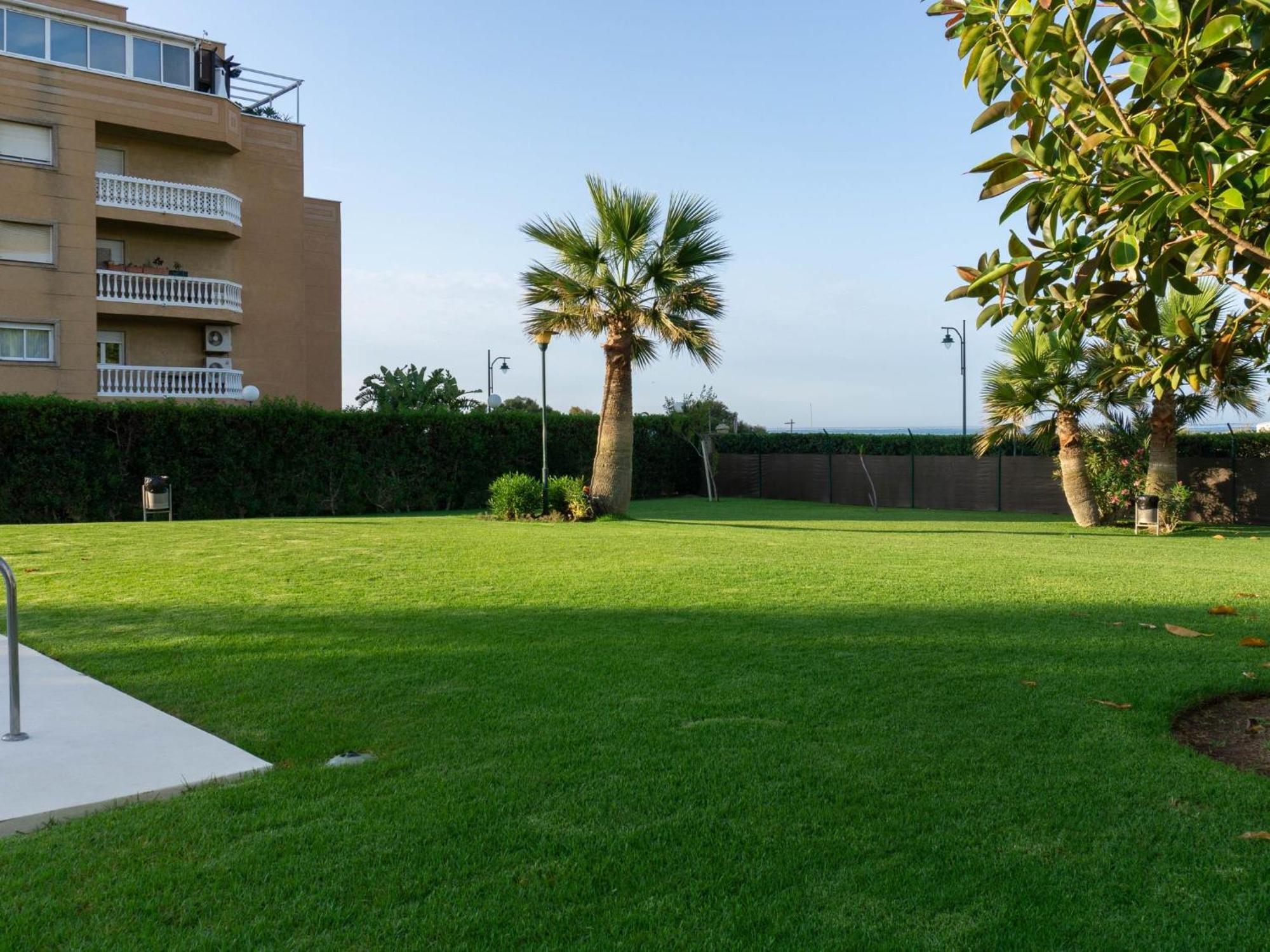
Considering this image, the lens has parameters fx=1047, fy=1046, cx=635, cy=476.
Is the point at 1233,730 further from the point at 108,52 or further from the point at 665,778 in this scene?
the point at 108,52

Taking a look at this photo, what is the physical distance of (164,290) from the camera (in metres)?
27.8

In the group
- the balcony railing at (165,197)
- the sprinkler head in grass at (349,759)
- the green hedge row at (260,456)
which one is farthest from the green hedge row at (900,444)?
the sprinkler head in grass at (349,759)

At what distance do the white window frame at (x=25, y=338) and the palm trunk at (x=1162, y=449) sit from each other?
82.7 feet

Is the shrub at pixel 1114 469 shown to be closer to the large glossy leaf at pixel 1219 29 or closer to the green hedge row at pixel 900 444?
the green hedge row at pixel 900 444

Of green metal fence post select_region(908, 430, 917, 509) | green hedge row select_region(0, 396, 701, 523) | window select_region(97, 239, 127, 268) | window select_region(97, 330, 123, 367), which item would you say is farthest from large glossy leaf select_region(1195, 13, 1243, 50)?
window select_region(97, 239, 127, 268)

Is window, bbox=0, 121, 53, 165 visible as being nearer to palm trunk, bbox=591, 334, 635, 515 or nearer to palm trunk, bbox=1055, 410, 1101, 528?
palm trunk, bbox=591, 334, 635, 515

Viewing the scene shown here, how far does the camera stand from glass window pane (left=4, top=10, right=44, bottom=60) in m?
25.9

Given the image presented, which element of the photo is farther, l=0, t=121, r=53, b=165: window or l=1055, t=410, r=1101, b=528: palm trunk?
l=0, t=121, r=53, b=165: window

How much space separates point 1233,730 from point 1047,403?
648 inches

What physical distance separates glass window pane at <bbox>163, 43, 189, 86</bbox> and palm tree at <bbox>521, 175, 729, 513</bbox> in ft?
46.1

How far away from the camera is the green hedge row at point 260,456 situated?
65.2ft

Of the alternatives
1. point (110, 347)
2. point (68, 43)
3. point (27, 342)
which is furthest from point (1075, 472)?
point (68, 43)

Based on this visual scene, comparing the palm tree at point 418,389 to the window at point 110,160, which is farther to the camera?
the palm tree at point 418,389

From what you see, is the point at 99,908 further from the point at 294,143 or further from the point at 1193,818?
the point at 294,143
